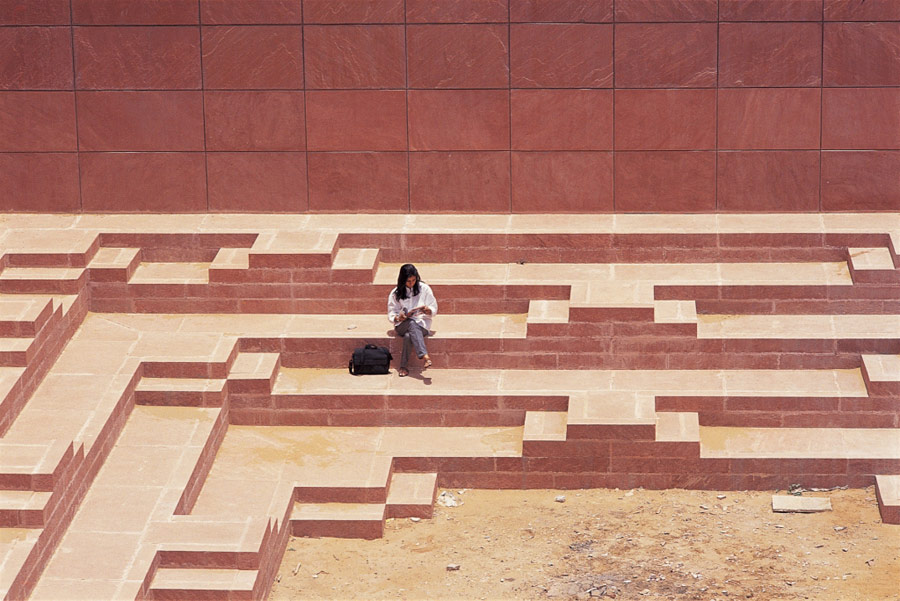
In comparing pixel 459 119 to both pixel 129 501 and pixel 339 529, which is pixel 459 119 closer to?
pixel 339 529

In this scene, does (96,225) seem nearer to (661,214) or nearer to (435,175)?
(435,175)

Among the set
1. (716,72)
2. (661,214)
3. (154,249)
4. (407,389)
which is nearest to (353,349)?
(407,389)

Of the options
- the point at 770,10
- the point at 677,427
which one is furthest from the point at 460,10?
the point at 677,427

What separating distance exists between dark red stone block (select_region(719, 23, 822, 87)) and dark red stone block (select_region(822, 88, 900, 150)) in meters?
0.31

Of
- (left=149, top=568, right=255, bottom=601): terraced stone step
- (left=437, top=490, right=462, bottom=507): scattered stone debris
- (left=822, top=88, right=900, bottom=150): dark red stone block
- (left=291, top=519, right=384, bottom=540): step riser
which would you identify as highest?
(left=822, top=88, right=900, bottom=150): dark red stone block

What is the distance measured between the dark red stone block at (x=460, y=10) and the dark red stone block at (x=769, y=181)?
2.77 meters

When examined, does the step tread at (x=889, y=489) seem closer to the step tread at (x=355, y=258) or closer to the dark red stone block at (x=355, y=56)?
the step tread at (x=355, y=258)

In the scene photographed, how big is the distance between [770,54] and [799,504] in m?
5.09

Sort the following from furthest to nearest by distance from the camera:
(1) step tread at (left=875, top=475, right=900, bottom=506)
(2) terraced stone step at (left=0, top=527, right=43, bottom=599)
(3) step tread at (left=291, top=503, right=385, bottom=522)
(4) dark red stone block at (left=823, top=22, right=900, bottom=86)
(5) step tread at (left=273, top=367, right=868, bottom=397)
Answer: (4) dark red stone block at (left=823, top=22, right=900, bottom=86) < (5) step tread at (left=273, top=367, right=868, bottom=397) < (3) step tread at (left=291, top=503, right=385, bottom=522) < (1) step tread at (left=875, top=475, right=900, bottom=506) < (2) terraced stone step at (left=0, top=527, right=43, bottom=599)

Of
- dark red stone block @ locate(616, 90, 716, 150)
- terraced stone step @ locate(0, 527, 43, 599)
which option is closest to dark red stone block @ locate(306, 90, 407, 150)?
dark red stone block @ locate(616, 90, 716, 150)

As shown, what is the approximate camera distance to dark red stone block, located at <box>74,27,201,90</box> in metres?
15.2

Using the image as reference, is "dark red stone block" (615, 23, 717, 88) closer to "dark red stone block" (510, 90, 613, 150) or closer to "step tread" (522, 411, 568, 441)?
"dark red stone block" (510, 90, 613, 150)

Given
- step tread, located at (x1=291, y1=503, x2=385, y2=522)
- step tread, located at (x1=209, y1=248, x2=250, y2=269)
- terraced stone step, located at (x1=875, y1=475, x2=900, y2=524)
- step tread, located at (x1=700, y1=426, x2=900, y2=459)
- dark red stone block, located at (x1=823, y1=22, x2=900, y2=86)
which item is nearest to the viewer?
terraced stone step, located at (x1=875, y1=475, x2=900, y2=524)

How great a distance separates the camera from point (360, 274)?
1432cm
